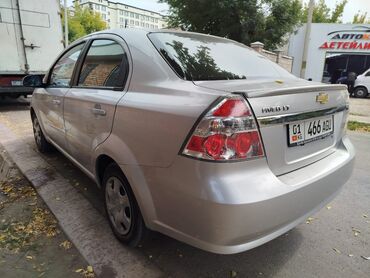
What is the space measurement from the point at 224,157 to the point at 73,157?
7.13ft

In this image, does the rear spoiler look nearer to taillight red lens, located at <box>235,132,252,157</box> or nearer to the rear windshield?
taillight red lens, located at <box>235,132,252,157</box>

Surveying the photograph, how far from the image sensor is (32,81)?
4.04 metres

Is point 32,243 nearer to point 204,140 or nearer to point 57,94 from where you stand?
point 57,94

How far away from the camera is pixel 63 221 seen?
2.84 m

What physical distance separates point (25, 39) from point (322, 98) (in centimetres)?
860

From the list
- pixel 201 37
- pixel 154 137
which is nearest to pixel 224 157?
pixel 154 137

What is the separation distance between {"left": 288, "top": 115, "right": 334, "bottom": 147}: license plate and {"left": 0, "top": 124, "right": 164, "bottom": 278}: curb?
1.28m

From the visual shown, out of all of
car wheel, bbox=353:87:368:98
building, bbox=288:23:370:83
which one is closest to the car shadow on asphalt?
car wheel, bbox=353:87:368:98

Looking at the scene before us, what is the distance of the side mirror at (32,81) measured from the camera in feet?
13.2

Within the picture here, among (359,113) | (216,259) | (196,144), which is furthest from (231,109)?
(359,113)

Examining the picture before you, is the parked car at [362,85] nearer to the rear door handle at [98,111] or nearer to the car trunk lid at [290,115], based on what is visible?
the car trunk lid at [290,115]

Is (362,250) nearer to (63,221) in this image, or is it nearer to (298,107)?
(298,107)

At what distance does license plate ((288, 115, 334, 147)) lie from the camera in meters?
1.97

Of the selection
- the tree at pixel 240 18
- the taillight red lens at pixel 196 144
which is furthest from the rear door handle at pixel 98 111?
the tree at pixel 240 18
